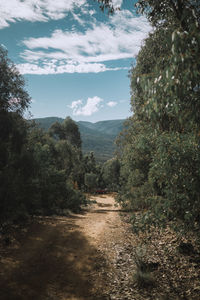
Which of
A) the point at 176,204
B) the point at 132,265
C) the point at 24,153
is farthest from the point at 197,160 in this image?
the point at 24,153

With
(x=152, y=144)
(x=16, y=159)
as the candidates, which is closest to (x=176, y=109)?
(x=152, y=144)

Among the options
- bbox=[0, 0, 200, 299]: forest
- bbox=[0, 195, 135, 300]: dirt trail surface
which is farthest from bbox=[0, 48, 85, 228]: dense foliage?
bbox=[0, 195, 135, 300]: dirt trail surface

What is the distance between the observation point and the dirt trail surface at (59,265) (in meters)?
5.61

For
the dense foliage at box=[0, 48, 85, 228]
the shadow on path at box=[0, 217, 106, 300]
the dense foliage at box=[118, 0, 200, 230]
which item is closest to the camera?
the dense foliage at box=[118, 0, 200, 230]

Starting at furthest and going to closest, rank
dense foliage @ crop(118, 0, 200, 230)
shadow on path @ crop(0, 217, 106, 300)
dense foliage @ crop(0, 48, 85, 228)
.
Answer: dense foliage @ crop(0, 48, 85, 228) → shadow on path @ crop(0, 217, 106, 300) → dense foliage @ crop(118, 0, 200, 230)

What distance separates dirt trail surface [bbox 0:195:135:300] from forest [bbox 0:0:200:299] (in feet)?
4.56

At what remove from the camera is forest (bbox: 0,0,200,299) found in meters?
3.41

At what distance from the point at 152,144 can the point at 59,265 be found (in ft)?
19.3

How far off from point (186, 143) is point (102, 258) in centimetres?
573

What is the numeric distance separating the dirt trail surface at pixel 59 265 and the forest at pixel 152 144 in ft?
4.56

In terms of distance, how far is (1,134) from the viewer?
11984mm

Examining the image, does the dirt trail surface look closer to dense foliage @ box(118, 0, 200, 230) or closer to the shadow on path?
the shadow on path

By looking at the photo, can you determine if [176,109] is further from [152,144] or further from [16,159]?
[16,159]

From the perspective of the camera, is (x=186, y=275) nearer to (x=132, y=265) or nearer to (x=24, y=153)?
(x=132, y=265)
